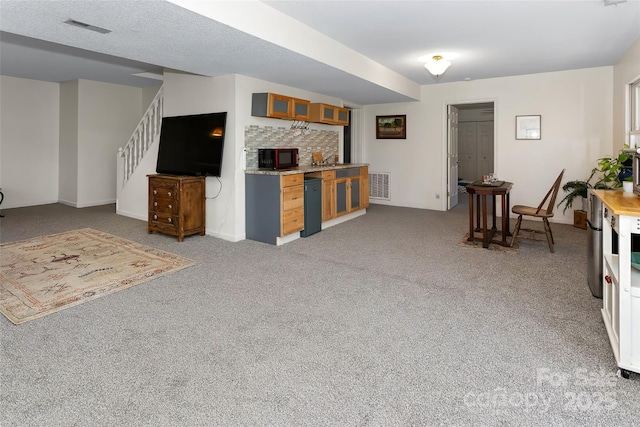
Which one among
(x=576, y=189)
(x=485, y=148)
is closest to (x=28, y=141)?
(x=576, y=189)

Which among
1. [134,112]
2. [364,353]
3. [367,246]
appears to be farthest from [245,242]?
[134,112]

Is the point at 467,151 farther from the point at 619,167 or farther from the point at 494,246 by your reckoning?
the point at 619,167

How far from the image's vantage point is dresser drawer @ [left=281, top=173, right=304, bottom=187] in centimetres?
493

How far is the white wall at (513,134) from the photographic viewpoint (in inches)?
239

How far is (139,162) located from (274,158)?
9.38ft

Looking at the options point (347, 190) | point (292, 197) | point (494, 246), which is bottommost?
point (494, 246)

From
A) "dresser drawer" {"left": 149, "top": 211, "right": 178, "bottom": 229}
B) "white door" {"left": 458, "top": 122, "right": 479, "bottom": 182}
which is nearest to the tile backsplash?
"dresser drawer" {"left": 149, "top": 211, "right": 178, "bottom": 229}

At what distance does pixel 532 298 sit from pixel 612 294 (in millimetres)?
835

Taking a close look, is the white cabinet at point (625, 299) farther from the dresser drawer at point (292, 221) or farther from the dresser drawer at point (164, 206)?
the dresser drawer at point (164, 206)

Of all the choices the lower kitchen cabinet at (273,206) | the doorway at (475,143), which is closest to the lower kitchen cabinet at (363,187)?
the lower kitchen cabinet at (273,206)

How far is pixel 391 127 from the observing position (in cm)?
812

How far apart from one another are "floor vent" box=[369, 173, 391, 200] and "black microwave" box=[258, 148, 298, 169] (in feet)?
11.1

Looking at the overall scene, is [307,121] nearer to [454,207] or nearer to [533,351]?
[454,207]

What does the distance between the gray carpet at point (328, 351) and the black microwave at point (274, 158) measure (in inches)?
66.6
